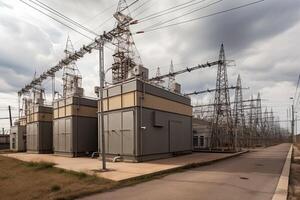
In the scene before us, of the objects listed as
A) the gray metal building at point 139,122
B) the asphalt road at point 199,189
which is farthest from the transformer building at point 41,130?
the asphalt road at point 199,189

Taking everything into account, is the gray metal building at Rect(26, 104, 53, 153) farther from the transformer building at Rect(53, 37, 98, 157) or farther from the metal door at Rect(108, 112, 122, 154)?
the metal door at Rect(108, 112, 122, 154)

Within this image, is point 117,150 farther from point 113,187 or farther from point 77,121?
point 113,187

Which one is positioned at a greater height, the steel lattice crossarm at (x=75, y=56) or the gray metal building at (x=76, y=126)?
the steel lattice crossarm at (x=75, y=56)

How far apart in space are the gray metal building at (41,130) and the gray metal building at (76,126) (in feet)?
25.1

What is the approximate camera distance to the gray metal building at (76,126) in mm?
30500

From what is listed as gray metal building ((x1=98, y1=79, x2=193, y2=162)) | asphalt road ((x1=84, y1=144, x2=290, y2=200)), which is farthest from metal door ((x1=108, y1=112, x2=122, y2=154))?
asphalt road ((x1=84, y1=144, x2=290, y2=200))

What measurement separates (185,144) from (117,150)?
8.61 m

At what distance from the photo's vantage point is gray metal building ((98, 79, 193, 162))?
22.2 metres

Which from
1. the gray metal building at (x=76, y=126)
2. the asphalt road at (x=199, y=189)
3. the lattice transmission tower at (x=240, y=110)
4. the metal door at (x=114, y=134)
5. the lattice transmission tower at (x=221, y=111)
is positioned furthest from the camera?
the lattice transmission tower at (x=240, y=110)

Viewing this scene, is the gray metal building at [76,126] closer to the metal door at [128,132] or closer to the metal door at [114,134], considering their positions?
the metal door at [114,134]

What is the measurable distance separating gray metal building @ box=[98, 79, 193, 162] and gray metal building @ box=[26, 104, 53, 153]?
18.3 meters

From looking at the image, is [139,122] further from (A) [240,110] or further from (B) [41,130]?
(A) [240,110]

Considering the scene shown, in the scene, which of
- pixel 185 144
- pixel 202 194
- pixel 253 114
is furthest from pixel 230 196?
pixel 253 114

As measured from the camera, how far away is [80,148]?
30656 mm
